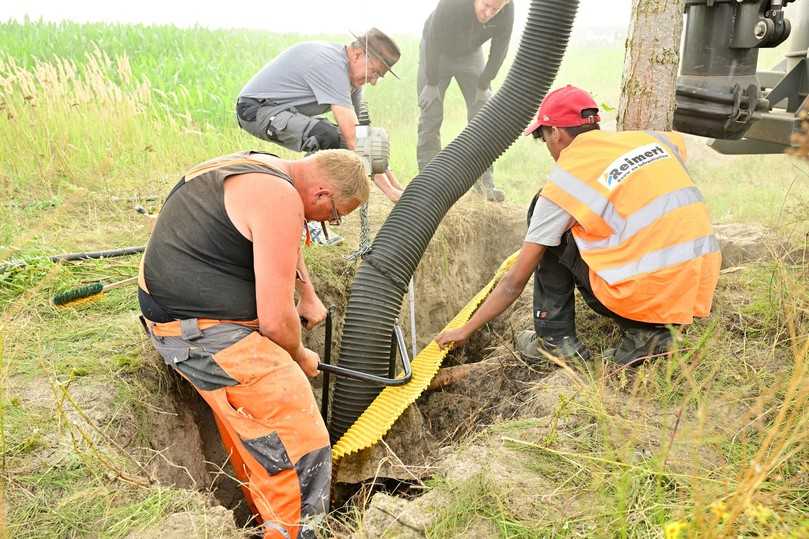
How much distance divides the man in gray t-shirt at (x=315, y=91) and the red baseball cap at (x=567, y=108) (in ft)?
4.04

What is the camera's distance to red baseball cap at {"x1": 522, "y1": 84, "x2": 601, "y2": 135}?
2.57 meters

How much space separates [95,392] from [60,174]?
9.32ft

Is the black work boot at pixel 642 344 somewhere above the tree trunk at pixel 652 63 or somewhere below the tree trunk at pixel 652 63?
below

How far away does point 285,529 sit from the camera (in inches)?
83.7

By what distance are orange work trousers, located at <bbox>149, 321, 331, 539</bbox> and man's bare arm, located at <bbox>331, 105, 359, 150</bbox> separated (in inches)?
62.8

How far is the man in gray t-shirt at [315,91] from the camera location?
3.53 metres

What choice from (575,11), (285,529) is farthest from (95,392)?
(575,11)

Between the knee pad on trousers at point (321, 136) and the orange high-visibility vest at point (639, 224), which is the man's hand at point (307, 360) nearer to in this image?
the orange high-visibility vest at point (639, 224)

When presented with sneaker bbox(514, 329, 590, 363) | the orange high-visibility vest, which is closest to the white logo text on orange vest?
the orange high-visibility vest

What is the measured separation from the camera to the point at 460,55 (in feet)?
16.4

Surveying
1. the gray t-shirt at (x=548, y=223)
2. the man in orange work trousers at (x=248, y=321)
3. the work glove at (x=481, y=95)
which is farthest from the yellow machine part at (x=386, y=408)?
the work glove at (x=481, y=95)

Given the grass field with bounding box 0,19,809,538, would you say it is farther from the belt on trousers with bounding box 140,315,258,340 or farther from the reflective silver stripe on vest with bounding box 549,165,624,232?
the reflective silver stripe on vest with bounding box 549,165,624,232

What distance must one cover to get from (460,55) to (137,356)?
3561 millimetres

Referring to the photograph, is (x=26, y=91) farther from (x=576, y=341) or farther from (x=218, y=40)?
(x=218, y=40)
